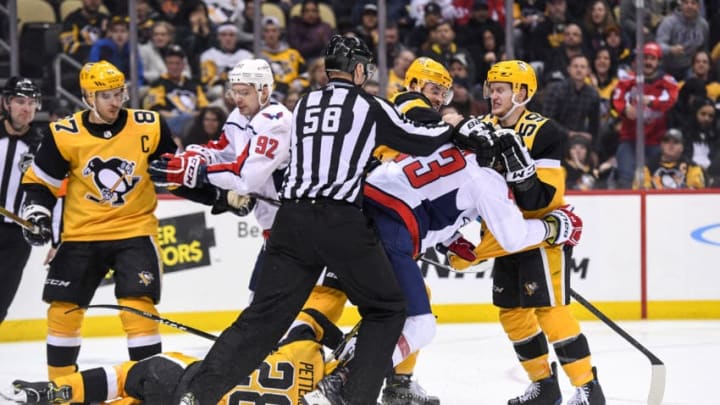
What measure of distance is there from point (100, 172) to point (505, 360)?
2.46m

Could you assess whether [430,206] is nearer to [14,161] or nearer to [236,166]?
[236,166]

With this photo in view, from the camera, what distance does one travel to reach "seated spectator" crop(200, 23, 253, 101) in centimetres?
783

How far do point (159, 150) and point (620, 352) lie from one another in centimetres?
283

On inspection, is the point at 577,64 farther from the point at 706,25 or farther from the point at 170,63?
the point at 170,63

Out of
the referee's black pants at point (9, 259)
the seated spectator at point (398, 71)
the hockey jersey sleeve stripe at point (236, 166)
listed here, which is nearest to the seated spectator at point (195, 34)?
the seated spectator at point (398, 71)

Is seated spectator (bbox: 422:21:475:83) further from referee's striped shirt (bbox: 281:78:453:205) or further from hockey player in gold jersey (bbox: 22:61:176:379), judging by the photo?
referee's striped shirt (bbox: 281:78:453:205)

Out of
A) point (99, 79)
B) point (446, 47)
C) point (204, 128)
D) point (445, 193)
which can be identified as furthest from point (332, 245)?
A: point (446, 47)

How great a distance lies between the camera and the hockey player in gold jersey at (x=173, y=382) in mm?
3967

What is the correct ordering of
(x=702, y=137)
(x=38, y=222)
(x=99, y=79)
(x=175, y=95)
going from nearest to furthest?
(x=99, y=79) < (x=38, y=222) < (x=702, y=137) < (x=175, y=95)

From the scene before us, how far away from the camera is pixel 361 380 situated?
12.7 feet

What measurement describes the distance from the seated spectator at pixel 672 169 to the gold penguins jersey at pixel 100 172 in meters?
3.86

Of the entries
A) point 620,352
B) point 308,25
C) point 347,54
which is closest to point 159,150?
point 347,54

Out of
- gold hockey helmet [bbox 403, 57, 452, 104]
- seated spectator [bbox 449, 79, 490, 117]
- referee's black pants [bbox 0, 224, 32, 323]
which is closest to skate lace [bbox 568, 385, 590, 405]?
gold hockey helmet [bbox 403, 57, 452, 104]

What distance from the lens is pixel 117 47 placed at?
7551mm
